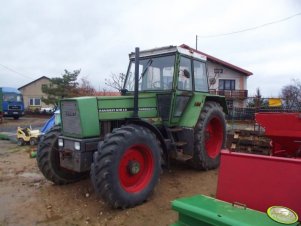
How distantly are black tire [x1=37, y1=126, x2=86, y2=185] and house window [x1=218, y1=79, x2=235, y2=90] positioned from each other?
86.1ft

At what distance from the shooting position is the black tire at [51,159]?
17.9 feet

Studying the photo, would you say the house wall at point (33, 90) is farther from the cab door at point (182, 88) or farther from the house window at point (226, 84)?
the cab door at point (182, 88)

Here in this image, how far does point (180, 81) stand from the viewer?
624 centimetres

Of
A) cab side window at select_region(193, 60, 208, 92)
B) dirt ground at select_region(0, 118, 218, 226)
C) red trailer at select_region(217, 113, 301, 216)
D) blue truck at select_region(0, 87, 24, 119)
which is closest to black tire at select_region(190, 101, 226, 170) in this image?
dirt ground at select_region(0, 118, 218, 226)

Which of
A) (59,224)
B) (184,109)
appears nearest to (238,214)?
(59,224)

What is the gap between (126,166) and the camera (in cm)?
479

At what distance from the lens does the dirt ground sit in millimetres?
4363

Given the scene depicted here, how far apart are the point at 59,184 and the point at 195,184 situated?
241 cm

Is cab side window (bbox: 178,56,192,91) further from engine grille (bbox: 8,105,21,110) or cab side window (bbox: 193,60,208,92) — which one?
engine grille (bbox: 8,105,21,110)

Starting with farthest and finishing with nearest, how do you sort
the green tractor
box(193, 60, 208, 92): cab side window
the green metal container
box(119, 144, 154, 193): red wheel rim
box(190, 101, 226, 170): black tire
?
1. box(193, 60, 208, 92): cab side window
2. box(190, 101, 226, 170): black tire
3. box(119, 144, 154, 193): red wheel rim
4. the green tractor
5. the green metal container

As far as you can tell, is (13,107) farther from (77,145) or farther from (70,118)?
(77,145)

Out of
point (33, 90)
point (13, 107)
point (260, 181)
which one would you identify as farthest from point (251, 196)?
point (33, 90)

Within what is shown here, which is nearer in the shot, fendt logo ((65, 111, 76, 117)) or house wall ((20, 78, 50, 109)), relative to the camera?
fendt logo ((65, 111, 76, 117))

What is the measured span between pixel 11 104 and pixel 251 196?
28.6 meters
